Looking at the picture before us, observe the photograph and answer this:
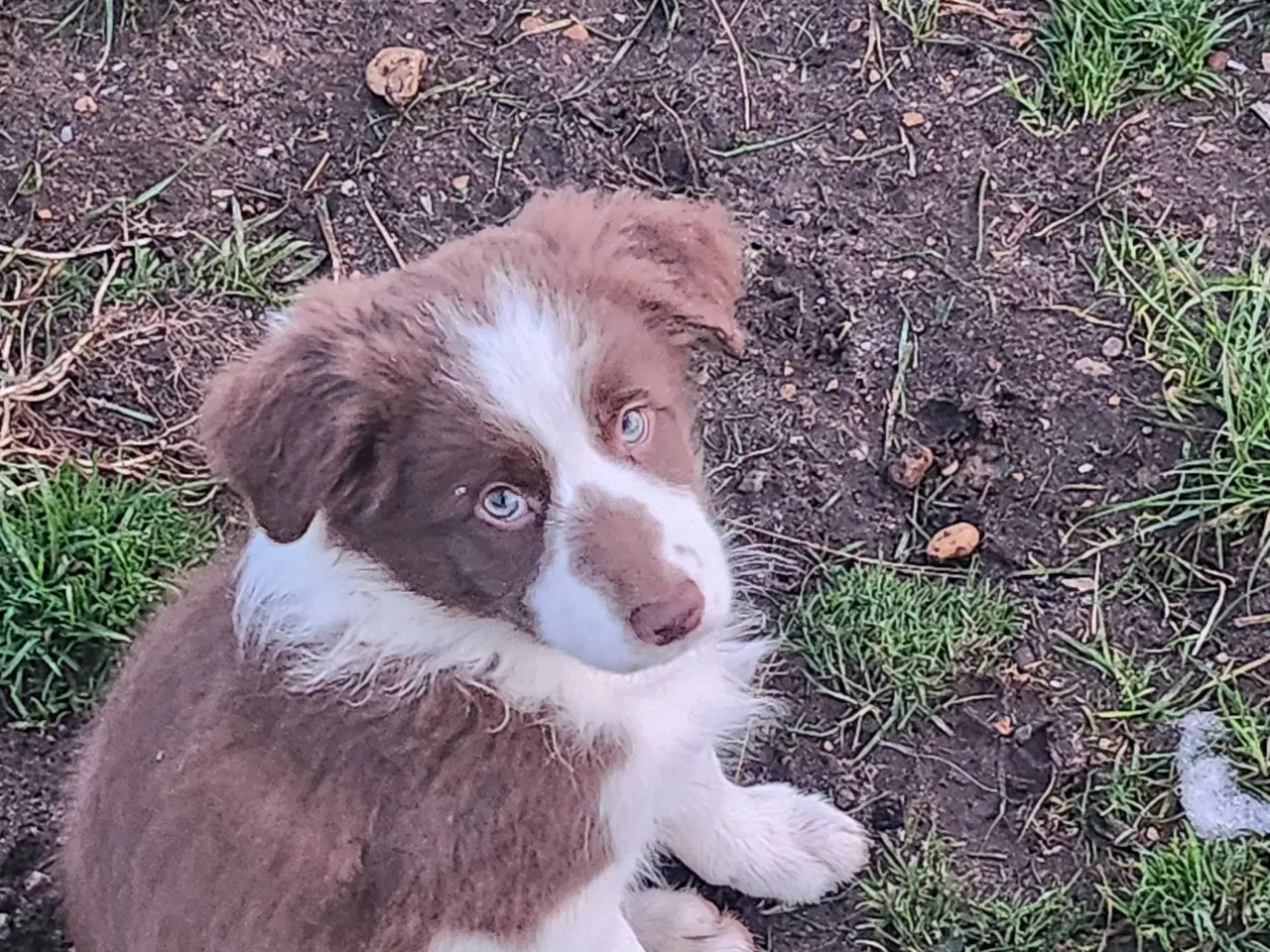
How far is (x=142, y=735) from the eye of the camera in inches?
138

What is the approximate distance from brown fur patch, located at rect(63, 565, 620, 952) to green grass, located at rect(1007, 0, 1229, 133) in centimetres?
266

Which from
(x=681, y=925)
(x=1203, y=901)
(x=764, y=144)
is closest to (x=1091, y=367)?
(x=764, y=144)

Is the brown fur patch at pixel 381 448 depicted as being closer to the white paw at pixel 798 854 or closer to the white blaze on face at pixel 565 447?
the white blaze on face at pixel 565 447

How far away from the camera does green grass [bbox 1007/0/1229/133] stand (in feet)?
17.3

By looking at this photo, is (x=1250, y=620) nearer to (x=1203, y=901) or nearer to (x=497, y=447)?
(x=1203, y=901)

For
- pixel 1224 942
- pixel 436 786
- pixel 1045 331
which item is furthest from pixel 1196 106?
pixel 436 786

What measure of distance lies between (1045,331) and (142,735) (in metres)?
2.60

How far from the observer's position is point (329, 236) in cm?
539

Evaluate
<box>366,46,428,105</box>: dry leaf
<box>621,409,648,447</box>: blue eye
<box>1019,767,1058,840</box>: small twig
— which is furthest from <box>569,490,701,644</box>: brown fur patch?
<box>366,46,428,105</box>: dry leaf

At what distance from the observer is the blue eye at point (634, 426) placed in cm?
324

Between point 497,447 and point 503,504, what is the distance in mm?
111

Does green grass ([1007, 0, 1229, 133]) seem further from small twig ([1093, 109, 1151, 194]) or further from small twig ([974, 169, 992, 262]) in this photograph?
small twig ([974, 169, 992, 262])

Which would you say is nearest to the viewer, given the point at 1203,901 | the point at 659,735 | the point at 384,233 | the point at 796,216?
the point at 659,735

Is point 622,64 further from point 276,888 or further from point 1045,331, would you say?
point 276,888
